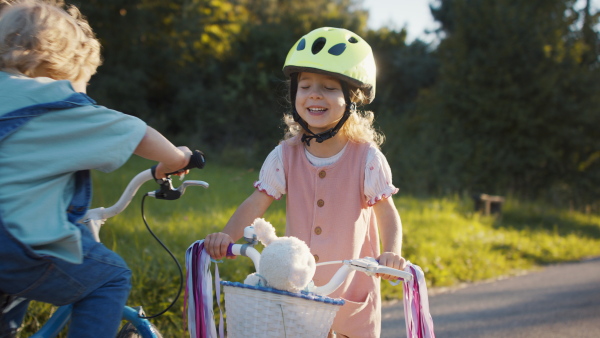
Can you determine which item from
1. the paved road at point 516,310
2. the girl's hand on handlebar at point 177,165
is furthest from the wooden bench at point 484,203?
the girl's hand on handlebar at point 177,165

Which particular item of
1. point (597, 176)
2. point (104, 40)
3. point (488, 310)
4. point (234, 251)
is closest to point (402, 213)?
point (488, 310)

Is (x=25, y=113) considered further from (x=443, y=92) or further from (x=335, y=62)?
(x=443, y=92)

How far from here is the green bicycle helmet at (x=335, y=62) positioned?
10.0ft

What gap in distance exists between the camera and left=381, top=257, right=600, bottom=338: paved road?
529 centimetres

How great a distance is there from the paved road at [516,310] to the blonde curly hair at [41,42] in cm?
347

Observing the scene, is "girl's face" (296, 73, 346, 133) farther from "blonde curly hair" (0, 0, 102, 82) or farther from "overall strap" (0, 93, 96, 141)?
"overall strap" (0, 93, 96, 141)

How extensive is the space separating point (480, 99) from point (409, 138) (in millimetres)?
2030

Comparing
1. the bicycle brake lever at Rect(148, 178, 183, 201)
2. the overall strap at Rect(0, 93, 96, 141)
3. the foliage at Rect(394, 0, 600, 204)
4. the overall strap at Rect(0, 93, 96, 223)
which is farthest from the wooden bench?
the overall strap at Rect(0, 93, 96, 141)

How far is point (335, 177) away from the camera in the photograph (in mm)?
3109

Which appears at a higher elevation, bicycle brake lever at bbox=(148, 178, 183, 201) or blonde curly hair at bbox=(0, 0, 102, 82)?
blonde curly hair at bbox=(0, 0, 102, 82)

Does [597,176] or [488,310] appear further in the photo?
[597,176]

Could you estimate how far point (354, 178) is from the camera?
122 inches

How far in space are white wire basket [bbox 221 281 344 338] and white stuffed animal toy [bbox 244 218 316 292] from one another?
0.05 m

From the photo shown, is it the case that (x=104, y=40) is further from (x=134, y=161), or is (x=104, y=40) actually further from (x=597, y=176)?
(x=597, y=176)
